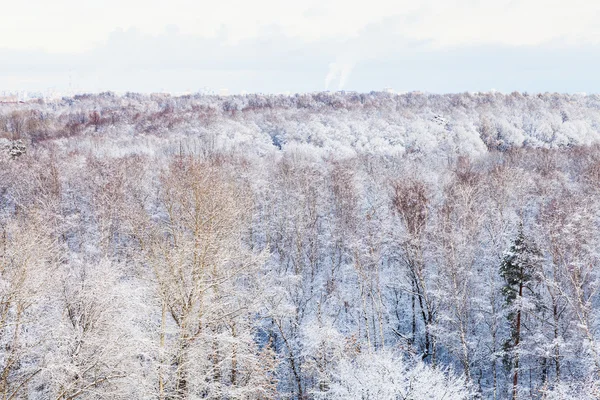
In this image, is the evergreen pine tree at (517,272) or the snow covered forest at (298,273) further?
the evergreen pine tree at (517,272)

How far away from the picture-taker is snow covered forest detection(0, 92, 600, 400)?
14805 mm

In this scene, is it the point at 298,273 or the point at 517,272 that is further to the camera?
the point at 298,273

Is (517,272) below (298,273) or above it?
above

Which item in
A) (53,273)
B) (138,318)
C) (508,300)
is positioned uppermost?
(53,273)

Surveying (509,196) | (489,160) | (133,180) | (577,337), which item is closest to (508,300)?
(577,337)

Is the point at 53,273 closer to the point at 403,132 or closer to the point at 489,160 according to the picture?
the point at 489,160

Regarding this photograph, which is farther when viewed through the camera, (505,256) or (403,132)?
(403,132)

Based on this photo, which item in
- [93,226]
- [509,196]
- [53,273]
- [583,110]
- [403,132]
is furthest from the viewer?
[583,110]

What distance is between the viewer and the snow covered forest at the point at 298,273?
14.8 meters

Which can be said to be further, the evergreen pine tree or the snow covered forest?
the evergreen pine tree

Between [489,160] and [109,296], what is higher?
[489,160]

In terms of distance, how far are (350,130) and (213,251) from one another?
77.0 m

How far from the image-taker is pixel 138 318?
1612 centimetres

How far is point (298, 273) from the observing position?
31.5 metres
